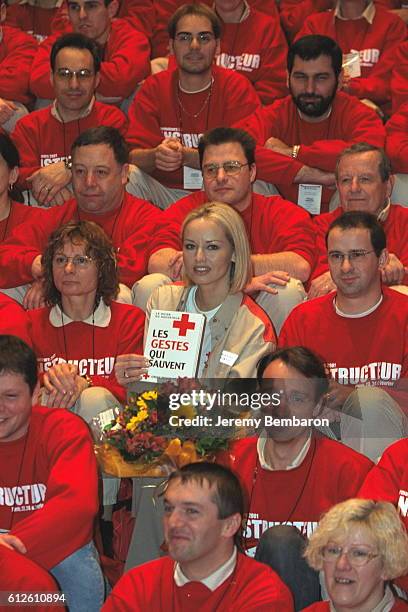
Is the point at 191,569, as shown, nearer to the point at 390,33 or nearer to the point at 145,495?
the point at 145,495

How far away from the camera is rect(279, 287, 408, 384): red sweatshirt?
505 cm

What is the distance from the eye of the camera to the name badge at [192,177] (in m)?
6.54

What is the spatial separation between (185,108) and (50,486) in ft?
9.57

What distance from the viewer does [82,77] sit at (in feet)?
21.6

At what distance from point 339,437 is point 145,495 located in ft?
2.26

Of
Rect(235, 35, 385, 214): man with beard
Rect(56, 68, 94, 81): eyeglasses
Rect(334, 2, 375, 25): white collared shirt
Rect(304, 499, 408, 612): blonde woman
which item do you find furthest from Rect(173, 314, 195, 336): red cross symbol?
Rect(334, 2, 375, 25): white collared shirt

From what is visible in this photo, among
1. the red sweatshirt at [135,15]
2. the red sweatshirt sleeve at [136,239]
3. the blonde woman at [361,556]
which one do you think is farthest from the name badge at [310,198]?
the blonde woman at [361,556]

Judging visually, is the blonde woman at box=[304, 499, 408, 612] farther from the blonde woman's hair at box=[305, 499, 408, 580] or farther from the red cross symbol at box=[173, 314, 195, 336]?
the red cross symbol at box=[173, 314, 195, 336]

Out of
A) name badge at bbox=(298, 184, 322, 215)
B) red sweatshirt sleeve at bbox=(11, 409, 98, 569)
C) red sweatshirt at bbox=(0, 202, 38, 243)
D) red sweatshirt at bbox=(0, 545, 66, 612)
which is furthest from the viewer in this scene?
name badge at bbox=(298, 184, 322, 215)

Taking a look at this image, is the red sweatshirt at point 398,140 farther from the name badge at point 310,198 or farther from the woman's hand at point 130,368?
the woman's hand at point 130,368

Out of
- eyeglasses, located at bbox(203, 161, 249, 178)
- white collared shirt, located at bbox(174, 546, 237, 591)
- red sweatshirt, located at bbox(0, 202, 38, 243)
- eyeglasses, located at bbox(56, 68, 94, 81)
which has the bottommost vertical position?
white collared shirt, located at bbox(174, 546, 237, 591)

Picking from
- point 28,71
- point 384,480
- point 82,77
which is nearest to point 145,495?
point 384,480

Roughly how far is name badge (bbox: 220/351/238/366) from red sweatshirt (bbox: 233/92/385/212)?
1.60 m

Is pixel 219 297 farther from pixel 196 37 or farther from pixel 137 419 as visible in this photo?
pixel 196 37
